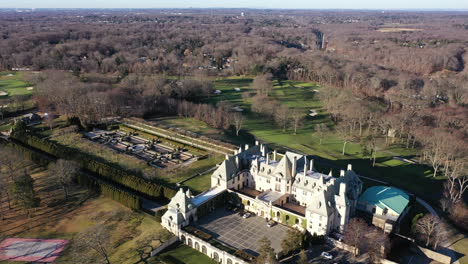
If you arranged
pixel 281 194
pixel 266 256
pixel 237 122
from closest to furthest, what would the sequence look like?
pixel 266 256 < pixel 281 194 < pixel 237 122

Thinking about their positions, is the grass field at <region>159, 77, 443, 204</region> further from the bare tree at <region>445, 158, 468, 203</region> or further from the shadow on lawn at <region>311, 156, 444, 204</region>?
the bare tree at <region>445, 158, 468, 203</region>

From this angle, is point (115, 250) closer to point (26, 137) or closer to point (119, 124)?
point (26, 137)

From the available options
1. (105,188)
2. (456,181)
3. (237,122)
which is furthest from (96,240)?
(456,181)

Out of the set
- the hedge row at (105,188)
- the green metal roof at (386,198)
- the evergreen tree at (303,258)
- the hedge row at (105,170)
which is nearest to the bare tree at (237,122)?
the hedge row at (105,170)

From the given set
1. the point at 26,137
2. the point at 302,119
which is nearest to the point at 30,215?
the point at 26,137

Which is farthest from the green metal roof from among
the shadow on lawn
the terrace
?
the terrace

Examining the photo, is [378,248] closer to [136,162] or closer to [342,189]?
[342,189]
